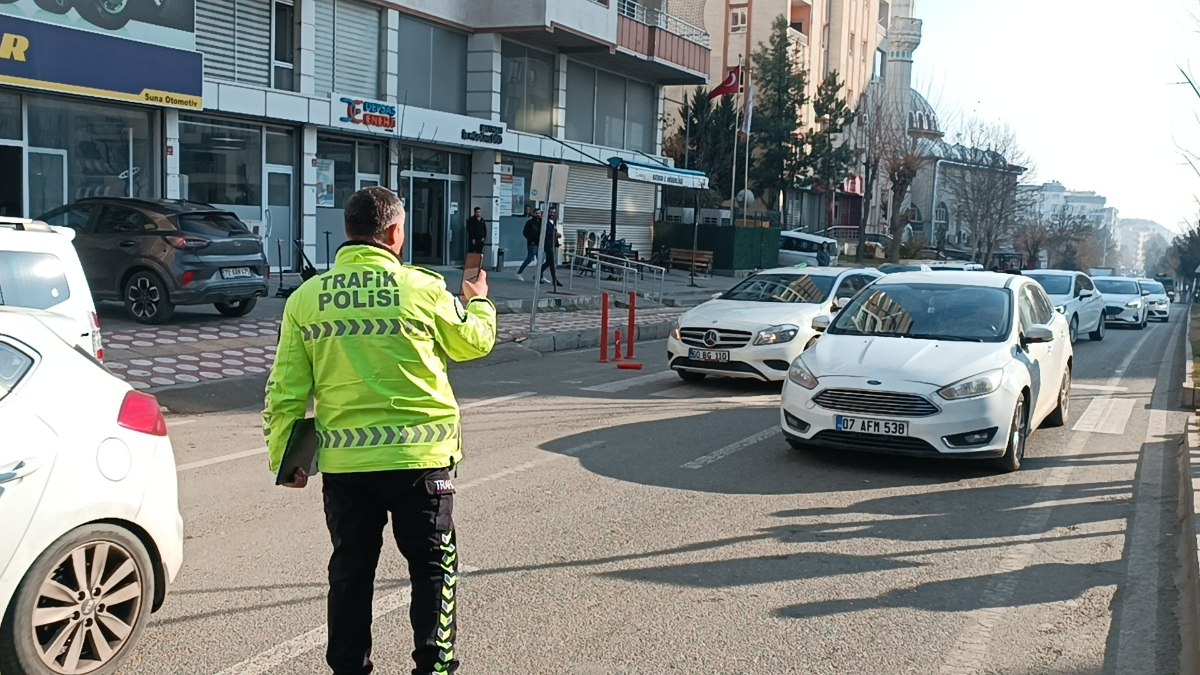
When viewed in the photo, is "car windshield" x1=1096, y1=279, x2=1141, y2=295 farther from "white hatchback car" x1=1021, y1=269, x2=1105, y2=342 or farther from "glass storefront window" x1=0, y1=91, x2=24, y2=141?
"glass storefront window" x1=0, y1=91, x2=24, y2=141

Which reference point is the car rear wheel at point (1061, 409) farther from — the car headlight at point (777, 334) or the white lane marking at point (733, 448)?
the car headlight at point (777, 334)

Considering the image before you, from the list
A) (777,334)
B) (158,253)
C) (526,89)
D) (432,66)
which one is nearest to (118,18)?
(158,253)

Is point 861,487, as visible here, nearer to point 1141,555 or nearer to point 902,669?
point 1141,555

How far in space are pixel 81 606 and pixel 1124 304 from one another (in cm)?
3173

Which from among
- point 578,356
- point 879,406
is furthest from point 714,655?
point 578,356

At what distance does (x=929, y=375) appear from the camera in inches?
339

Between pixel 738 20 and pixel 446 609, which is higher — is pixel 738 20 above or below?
above

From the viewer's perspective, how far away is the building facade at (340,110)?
1966cm

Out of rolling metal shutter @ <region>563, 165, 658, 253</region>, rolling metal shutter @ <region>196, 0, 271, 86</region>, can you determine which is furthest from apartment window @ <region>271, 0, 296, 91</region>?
A: rolling metal shutter @ <region>563, 165, 658, 253</region>

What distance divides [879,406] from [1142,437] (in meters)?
3.86

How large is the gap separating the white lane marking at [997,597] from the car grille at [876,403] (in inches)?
39.8

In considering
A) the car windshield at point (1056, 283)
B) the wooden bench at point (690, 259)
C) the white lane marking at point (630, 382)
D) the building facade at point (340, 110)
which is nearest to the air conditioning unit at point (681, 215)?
the wooden bench at point (690, 259)

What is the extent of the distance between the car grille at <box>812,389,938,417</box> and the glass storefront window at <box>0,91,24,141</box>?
609 inches

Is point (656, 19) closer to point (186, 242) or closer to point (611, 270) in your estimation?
point (611, 270)
